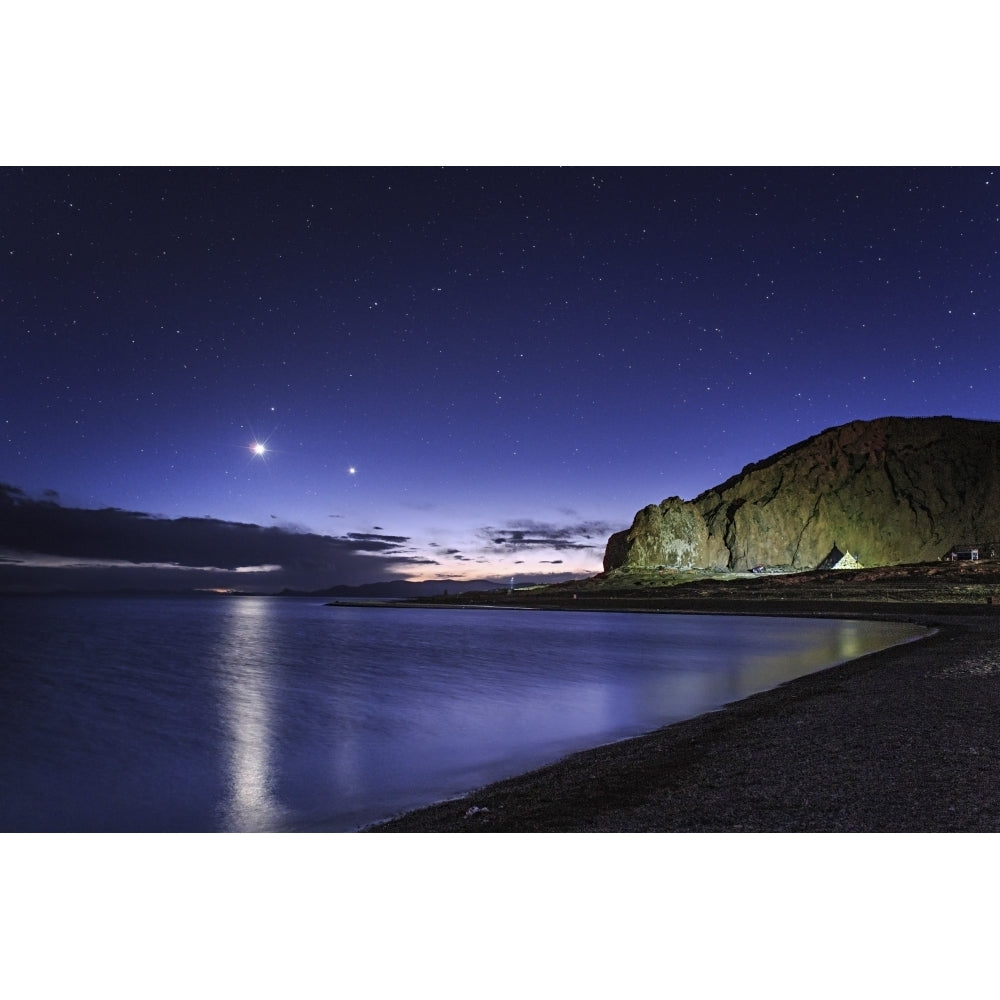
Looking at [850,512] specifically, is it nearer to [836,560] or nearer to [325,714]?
[836,560]

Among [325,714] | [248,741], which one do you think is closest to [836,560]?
[325,714]

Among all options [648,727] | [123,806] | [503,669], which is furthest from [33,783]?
[503,669]

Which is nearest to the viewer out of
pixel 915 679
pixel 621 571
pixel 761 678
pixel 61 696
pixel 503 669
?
pixel 915 679

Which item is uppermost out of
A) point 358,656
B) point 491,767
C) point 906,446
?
point 906,446

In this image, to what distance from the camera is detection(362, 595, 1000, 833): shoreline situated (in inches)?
226

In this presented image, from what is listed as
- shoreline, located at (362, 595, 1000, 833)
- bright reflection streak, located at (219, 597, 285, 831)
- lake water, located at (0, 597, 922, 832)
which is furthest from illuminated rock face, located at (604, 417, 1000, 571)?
shoreline, located at (362, 595, 1000, 833)

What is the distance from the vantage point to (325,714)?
56.1 ft

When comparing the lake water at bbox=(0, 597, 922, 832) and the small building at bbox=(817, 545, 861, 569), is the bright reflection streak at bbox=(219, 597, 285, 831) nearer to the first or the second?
the lake water at bbox=(0, 597, 922, 832)

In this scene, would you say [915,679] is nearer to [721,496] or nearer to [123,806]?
[123,806]

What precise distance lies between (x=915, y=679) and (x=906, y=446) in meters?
142

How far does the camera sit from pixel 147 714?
1750cm

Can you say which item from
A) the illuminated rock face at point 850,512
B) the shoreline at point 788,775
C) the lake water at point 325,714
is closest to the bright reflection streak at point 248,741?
the lake water at point 325,714

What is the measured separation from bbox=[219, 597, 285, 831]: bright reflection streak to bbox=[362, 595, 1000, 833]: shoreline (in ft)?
6.78

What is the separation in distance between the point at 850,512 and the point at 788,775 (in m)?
137
